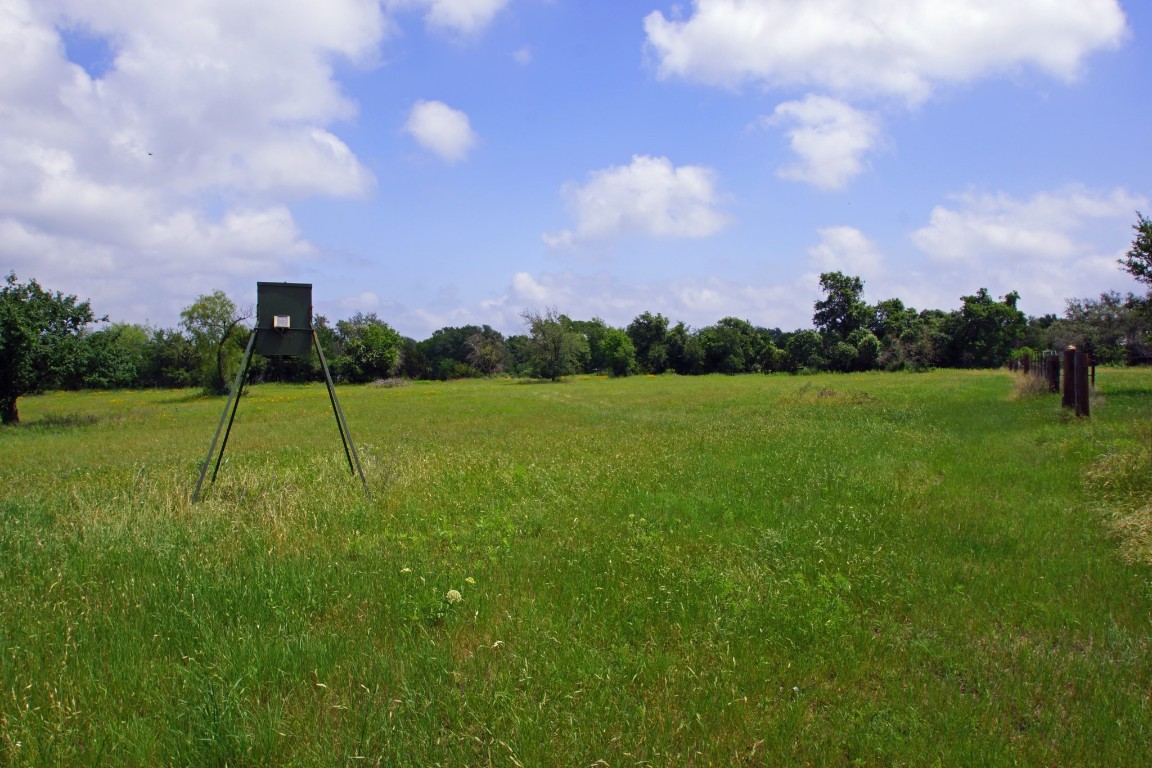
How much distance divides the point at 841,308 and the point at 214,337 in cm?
7351

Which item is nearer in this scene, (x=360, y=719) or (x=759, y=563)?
(x=360, y=719)

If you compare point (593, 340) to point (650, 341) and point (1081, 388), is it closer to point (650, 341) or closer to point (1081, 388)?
point (650, 341)

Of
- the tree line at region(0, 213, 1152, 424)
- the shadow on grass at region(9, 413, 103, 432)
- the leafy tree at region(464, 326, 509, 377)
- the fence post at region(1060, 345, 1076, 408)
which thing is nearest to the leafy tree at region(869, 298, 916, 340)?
the tree line at region(0, 213, 1152, 424)

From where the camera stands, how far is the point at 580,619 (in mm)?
5137

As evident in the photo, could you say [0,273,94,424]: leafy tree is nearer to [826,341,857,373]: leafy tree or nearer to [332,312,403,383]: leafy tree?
[332,312,403,383]: leafy tree

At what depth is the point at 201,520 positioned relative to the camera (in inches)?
303

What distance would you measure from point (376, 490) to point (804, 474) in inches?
264

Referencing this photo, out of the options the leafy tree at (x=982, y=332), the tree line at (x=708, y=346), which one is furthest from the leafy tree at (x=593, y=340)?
the leafy tree at (x=982, y=332)

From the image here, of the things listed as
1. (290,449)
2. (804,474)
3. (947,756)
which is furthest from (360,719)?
(290,449)

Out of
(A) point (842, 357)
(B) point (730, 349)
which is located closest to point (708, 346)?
(B) point (730, 349)

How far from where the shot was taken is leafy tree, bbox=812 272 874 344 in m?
82.6

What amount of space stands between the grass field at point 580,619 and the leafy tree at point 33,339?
2086 cm

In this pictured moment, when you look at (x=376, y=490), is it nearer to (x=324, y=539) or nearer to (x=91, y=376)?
(x=324, y=539)

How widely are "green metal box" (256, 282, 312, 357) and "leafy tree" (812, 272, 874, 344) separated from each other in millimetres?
80570
